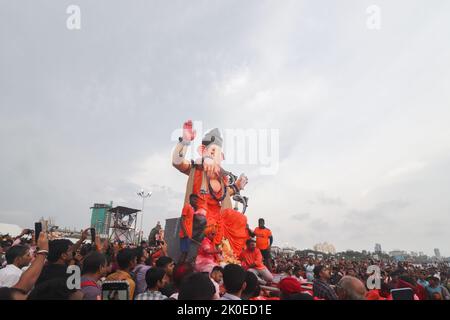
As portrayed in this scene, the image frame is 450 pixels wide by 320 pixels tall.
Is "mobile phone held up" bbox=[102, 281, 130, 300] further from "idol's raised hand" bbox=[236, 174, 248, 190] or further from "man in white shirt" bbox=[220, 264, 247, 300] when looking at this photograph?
"idol's raised hand" bbox=[236, 174, 248, 190]

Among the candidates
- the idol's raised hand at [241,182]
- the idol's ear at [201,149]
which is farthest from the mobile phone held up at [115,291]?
the idol's raised hand at [241,182]

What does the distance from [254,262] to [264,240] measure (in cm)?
137

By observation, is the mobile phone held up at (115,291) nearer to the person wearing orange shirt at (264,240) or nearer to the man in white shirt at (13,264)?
the man in white shirt at (13,264)

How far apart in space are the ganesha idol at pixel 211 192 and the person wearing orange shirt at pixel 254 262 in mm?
395

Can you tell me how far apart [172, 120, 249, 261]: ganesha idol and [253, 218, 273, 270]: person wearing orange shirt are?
18.6 inches

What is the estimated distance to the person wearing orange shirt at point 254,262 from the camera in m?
9.02

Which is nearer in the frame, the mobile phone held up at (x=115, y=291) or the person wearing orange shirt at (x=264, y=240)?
the mobile phone held up at (x=115, y=291)

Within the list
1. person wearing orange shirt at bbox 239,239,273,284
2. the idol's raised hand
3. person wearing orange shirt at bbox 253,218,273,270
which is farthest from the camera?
the idol's raised hand

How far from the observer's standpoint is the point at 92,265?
356 cm

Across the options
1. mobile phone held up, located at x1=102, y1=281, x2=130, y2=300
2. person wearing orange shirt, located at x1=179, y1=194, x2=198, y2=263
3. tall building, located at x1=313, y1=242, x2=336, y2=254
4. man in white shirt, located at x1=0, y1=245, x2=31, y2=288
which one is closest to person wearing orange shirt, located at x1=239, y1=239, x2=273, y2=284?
person wearing orange shirt, located at x1=179, y1=194, x2=198, y2=263

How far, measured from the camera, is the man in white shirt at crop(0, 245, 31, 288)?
12.2 ft
